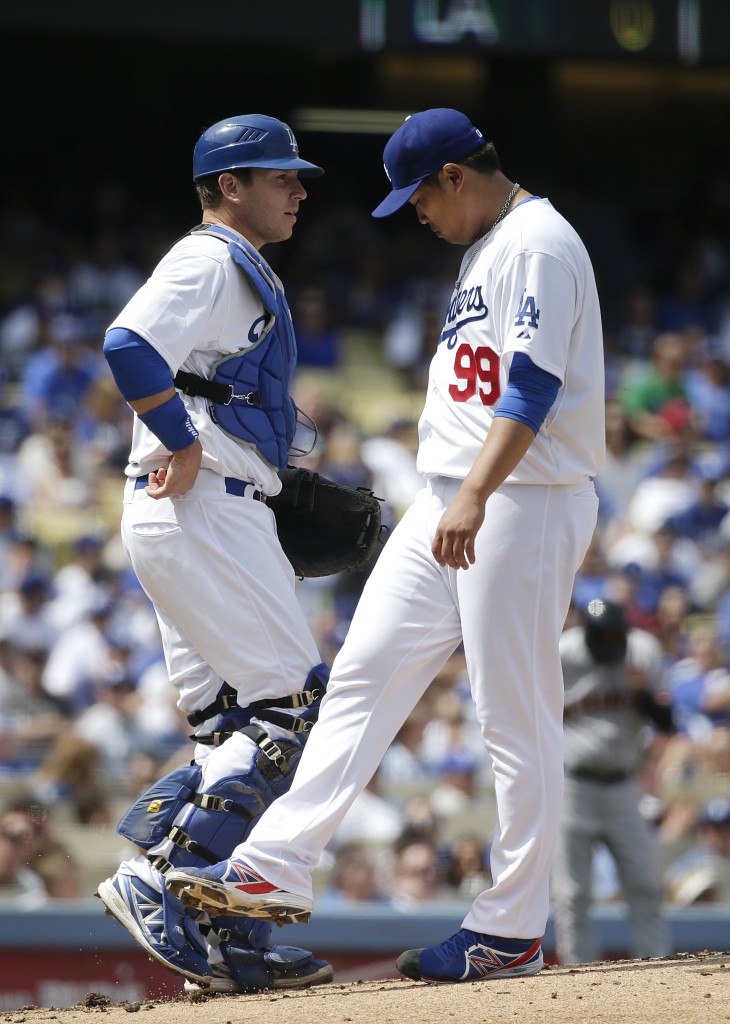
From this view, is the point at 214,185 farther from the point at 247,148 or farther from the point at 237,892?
the point at 237,892

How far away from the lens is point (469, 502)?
3.22 meters

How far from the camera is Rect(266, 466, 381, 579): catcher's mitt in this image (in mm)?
4035

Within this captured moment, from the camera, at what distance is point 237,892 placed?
333 centimetres

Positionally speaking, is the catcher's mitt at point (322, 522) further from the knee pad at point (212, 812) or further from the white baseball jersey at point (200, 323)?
the knee pad at point (212, 812)

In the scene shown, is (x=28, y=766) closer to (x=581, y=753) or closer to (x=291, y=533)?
(x=581, y=753)

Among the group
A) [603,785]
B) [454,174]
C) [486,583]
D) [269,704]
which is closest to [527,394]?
[486,583]

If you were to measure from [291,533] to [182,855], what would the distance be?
921 millimetres

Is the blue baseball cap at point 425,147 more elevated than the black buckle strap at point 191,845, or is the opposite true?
the blue baseball cap at point 425,147

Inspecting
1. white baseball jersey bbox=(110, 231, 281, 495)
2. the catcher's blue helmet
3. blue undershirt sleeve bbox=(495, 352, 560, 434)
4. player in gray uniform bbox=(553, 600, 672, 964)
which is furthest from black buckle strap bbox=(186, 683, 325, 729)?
player in gray uniform bbox=(553, 600, 672, 964)

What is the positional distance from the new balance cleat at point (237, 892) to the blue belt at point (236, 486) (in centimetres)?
90

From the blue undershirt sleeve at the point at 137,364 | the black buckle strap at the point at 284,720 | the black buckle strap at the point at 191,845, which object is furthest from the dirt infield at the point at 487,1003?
the blue undershirt sleeve at the point at 137,364

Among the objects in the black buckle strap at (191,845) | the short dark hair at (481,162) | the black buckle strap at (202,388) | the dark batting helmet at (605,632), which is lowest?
the dark batting helmet at (605,632)

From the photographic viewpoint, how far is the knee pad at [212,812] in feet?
11.9

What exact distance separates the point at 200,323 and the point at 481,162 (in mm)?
763
